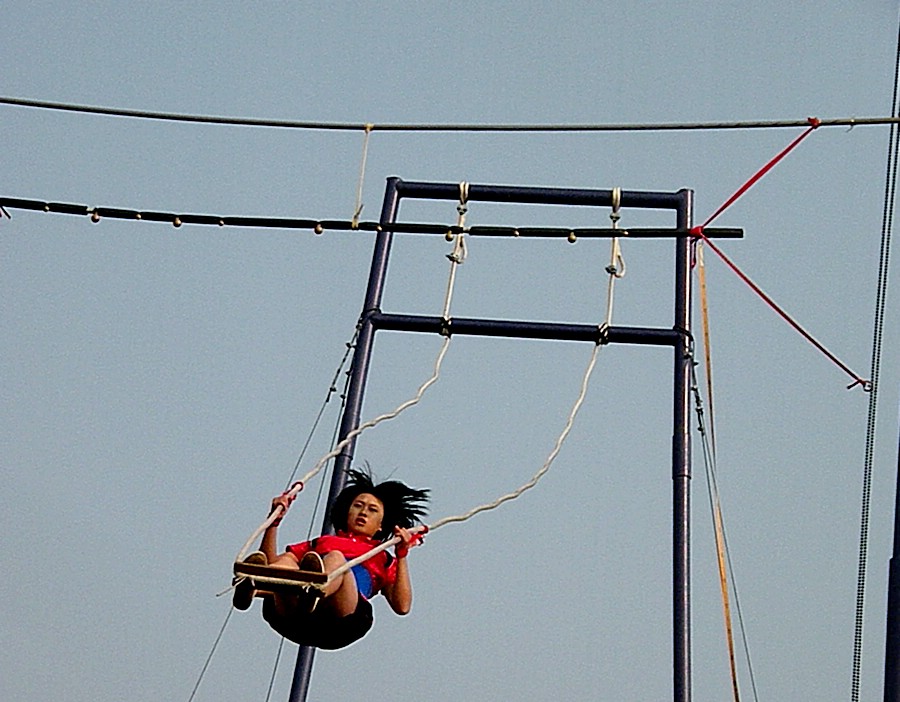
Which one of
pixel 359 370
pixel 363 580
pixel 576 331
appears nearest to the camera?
pixel 363 580

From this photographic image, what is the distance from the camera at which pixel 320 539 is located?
178 inches

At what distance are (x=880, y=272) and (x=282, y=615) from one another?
2.16 m

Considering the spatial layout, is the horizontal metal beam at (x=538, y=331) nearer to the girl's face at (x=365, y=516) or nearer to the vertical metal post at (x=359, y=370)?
the vertical metal post at (x=359, y=370)

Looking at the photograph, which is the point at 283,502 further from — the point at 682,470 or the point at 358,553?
the point at 682,470

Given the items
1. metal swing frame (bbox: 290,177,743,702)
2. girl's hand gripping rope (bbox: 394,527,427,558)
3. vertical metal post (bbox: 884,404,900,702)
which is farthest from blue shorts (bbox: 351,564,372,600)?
vertical metal post (bbox: 884,404,900,702)

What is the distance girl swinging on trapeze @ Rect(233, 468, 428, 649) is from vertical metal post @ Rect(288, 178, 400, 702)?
300 mm

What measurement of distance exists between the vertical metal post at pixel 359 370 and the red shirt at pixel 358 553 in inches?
18.6

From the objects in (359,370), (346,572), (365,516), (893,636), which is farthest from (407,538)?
(359,370)

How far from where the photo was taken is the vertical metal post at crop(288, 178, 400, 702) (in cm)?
521

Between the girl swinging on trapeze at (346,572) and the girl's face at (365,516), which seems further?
the girl's face at (365,516)

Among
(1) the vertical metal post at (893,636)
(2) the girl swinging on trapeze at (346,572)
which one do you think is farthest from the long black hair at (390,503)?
(1) the vertical metal post at (893,636)

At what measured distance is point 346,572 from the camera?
→ 4156 millimetres

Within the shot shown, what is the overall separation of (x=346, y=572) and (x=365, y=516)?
0.61 metres

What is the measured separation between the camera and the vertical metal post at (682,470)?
5.09 metres
